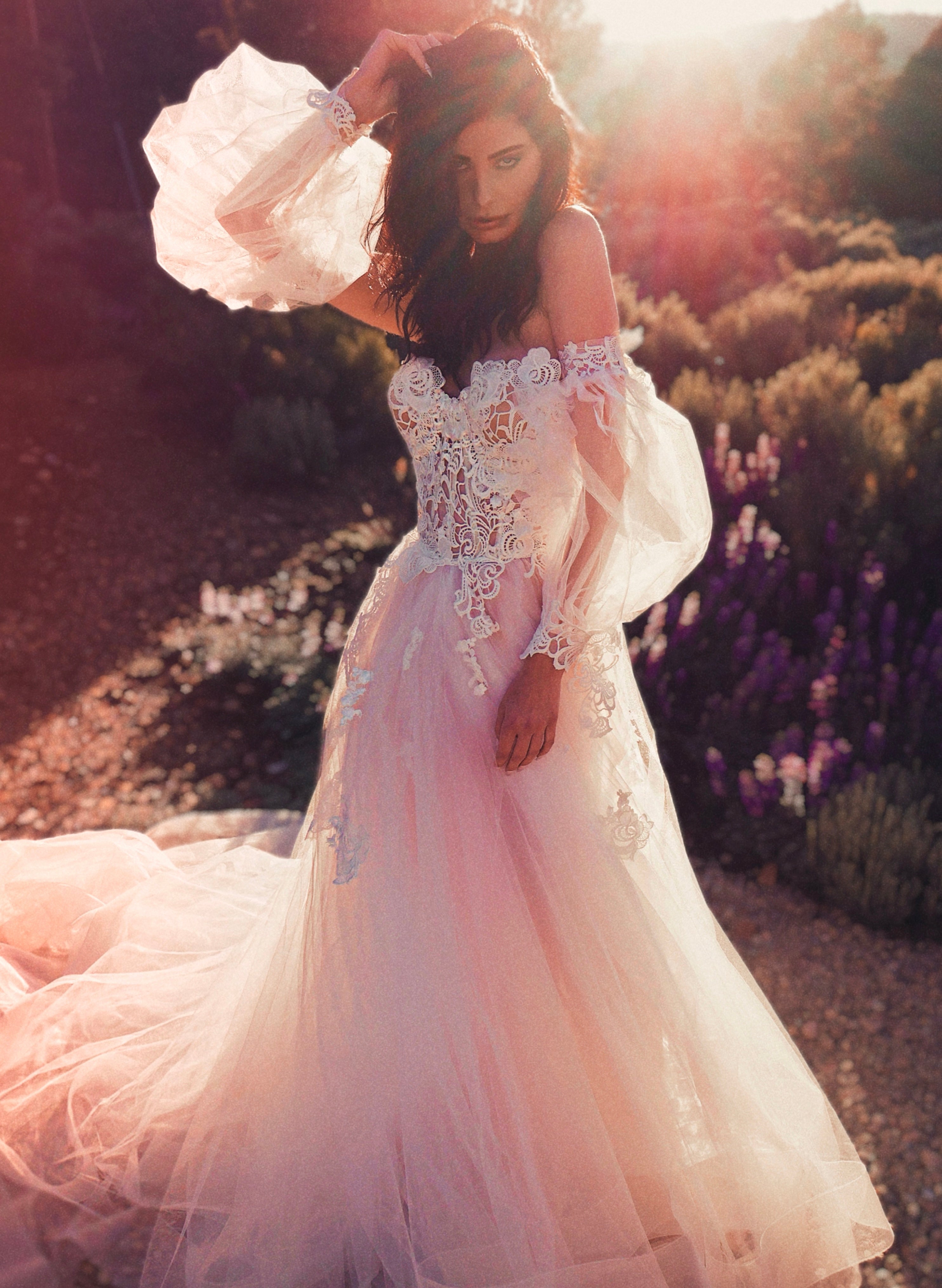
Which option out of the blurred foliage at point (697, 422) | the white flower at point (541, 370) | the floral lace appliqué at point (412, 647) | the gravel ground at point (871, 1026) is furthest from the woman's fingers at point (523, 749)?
the blurred foliage at point (697, 422)

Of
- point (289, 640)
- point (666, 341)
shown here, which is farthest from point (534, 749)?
point (666, 341)

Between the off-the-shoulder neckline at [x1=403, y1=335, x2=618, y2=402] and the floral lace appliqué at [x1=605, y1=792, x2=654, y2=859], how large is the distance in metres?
0.85

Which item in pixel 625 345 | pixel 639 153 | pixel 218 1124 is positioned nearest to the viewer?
pixel 218 1124

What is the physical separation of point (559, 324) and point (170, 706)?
3403mm

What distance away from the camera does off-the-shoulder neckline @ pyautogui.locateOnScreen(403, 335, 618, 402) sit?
68.6 inches

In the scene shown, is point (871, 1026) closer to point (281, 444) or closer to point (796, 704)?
point (796, 704)

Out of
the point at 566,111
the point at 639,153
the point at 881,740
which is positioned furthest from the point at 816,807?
the point at 639,153

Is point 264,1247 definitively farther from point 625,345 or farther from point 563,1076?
point 625,345

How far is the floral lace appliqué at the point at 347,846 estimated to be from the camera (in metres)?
1.91

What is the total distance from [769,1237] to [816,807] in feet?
5.97

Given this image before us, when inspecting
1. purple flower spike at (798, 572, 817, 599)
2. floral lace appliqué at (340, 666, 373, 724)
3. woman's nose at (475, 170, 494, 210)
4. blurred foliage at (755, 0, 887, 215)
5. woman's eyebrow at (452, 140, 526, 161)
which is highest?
blurred foliage at (755, 0, 887, 215)

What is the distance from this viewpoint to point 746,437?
577 centimetres

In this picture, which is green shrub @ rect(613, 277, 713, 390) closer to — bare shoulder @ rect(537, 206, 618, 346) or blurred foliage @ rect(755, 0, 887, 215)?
bare shoulder @ rect(537, 206, 618, 346)

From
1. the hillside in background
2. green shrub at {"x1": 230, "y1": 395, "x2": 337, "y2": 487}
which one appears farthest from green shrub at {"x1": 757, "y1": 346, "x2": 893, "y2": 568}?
the hillside in background
